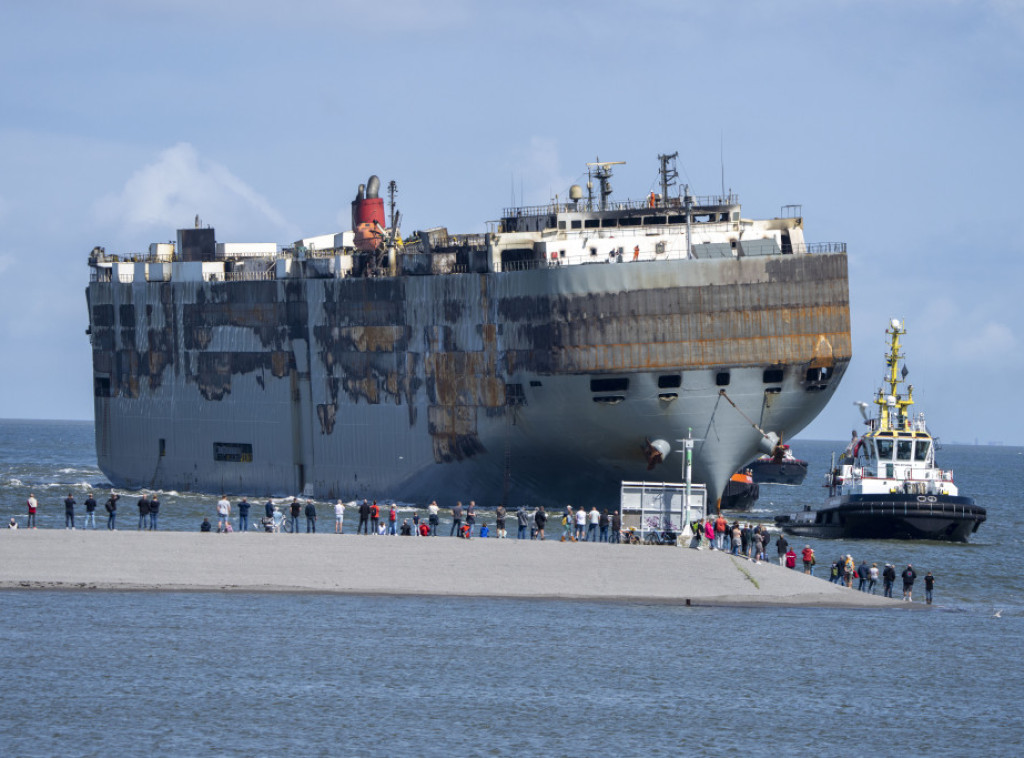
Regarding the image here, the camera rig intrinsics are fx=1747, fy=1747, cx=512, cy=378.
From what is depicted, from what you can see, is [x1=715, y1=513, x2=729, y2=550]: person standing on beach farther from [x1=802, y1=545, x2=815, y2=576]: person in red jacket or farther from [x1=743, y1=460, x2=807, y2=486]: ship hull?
[x1=743, y1=460, x2=807, y2=486]: ship hull

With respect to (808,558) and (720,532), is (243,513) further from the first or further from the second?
(808,558)

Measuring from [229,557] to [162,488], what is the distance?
46360 millimetres

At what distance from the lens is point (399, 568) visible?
51375mm

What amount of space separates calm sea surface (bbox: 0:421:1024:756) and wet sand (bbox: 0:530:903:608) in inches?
33.2

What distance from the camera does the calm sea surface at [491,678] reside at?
33.4 m

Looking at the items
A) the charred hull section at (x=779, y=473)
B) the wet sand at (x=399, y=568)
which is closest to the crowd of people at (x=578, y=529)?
the wet sand at (x=399, y=568)

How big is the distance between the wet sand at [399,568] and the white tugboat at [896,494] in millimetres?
20579

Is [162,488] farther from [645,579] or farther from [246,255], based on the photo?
[645,579]

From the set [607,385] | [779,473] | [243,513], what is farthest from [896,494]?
[779,473]

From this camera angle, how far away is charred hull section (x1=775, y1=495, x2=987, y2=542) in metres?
72.9

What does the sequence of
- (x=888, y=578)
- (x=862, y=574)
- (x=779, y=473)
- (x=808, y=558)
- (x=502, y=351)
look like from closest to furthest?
1. (x=888, y=578)
2. (x=862, y=574)
3. (x=808, y=558)
4. (x=502, y=351)
5. (x=779, y=473)

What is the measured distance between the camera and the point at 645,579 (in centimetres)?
5103

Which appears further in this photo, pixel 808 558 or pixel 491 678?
pixel 808 558

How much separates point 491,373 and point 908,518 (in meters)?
18.9
